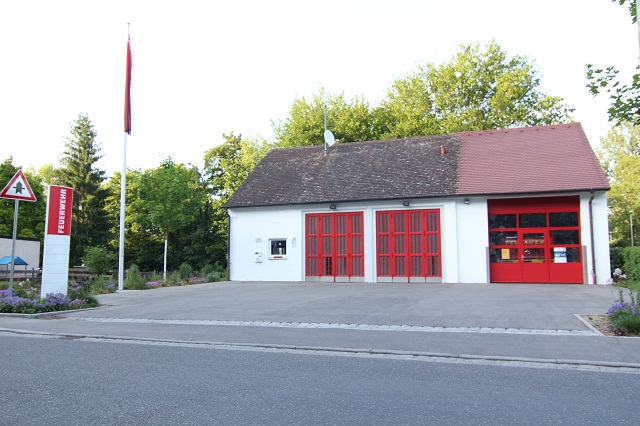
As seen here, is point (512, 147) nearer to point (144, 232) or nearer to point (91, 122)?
point (144, 232)

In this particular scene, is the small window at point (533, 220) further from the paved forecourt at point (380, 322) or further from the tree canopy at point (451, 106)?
the tree canopy at point (451, 106)

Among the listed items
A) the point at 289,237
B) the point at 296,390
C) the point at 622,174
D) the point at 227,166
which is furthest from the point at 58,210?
the point at 622,174

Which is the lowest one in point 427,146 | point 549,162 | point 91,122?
point 549,162

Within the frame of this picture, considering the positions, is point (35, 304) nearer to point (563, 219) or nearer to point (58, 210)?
point (58, 210)

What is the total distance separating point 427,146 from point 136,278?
50.8 feet

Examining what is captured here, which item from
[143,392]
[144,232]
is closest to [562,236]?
[143,392]

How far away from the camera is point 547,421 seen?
4.63 metres

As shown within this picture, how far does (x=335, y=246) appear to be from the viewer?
24.2 meters

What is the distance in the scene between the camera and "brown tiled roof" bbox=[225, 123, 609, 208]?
846 inches

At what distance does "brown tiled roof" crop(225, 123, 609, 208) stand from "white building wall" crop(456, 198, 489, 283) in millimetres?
787

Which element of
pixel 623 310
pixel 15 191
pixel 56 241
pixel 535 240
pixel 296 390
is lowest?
pixel 296 390

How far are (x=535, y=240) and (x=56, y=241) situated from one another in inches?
697

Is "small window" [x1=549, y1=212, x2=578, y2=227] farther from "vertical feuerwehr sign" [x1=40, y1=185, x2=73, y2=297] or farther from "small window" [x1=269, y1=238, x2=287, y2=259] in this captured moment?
"vertical feuerwehr sign" [x1=40, y1=185, x2=73, y2=297]

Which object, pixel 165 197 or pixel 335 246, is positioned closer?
pixel 335 246
